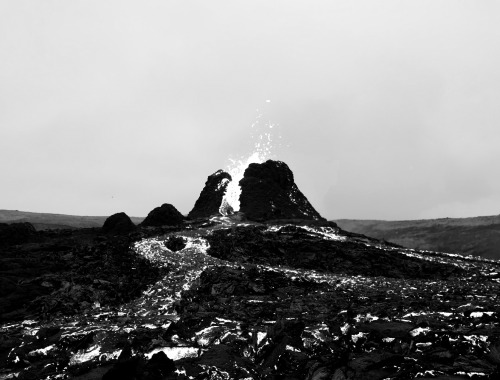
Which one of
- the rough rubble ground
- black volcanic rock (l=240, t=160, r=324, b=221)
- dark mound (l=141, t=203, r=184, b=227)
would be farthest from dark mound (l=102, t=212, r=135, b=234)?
the rough rubble ground

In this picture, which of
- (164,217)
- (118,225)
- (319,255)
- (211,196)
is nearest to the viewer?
(319,255)

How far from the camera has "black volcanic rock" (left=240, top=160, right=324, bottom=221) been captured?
224 ft

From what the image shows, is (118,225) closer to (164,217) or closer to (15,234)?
(164,217)

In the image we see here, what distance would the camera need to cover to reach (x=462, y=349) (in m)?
11.6

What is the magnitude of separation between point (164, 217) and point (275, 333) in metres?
48.5

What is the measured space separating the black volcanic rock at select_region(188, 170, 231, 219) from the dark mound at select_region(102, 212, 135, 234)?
21.4m

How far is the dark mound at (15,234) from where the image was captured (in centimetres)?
4100

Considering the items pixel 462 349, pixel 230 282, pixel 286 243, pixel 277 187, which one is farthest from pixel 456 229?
pixel 462 349

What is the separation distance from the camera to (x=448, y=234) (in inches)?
3600

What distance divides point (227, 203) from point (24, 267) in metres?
49.5

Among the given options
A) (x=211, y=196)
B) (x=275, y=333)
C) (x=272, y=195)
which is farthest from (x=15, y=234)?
(x=272, y=195)

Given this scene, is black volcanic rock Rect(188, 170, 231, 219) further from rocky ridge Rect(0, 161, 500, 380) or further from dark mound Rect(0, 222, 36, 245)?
dark mound Rect(0, 222, 36, 245)

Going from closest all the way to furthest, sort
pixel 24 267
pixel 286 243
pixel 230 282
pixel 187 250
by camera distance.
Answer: pixel 230 282 → pixel 24 267 → pixel 187 250 → pixel 286 243

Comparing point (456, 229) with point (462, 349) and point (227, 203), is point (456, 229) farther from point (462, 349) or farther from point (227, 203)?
point (462, 349)
